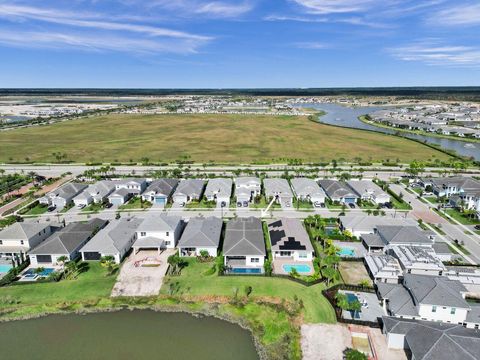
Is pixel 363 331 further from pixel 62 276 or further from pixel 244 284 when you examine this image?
pixel 62 276

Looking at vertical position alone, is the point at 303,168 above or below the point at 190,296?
above

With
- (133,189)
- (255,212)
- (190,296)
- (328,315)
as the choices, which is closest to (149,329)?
(190,296)

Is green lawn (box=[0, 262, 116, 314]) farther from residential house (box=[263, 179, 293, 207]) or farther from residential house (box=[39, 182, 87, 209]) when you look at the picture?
residential house (box=[263, 179, 293, 207])

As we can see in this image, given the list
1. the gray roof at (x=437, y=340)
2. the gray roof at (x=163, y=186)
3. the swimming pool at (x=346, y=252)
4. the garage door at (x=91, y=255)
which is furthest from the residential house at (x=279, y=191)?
the gray roof at (x=437, y=340)

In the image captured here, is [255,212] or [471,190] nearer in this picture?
[255,212]

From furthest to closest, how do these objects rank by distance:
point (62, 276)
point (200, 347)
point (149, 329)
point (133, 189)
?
point (133, 189) → point (62, 276) → point (149, 329) → point (200, 347)

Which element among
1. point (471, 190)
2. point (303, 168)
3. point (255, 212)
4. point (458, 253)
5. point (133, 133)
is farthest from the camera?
point (133, 133)
